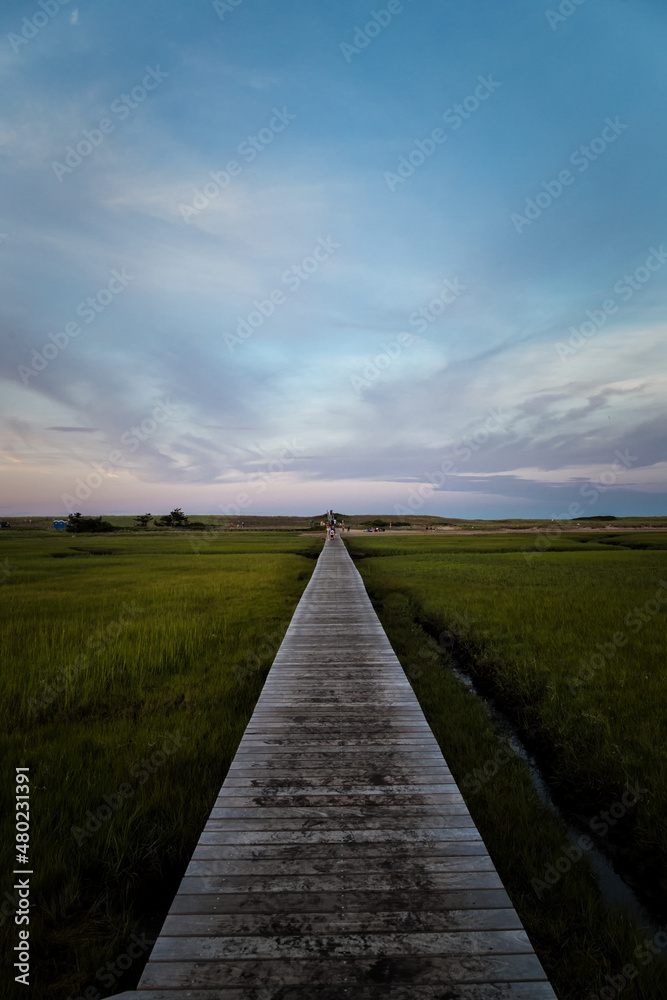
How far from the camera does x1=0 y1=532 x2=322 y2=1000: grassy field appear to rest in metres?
2.94

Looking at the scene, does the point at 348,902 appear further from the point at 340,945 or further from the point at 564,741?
the point at 564,741

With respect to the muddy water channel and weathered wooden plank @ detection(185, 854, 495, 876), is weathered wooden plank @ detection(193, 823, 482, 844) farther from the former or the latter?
the muddy water channel

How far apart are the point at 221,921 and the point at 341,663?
15.9 feet

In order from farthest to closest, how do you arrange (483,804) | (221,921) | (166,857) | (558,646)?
(558,646) < (483,804) < (166,857) < (221,921)

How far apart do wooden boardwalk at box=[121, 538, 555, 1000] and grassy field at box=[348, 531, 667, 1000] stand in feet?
2.62

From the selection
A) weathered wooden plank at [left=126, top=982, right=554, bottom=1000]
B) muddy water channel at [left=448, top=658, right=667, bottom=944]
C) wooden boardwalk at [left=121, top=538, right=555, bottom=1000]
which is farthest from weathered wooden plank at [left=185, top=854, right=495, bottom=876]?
muddy water channel at [left=448, top=658, right=667, bottom=944]

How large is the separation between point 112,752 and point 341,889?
3570 millimetres

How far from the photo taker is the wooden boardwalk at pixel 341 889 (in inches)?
82.6

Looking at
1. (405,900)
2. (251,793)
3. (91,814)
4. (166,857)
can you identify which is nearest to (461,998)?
(405,900)

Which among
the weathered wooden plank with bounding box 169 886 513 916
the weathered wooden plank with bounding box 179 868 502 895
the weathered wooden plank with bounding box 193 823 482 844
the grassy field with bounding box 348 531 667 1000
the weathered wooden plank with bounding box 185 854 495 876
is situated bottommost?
the grassy field with bounding box 348 531 667 1000

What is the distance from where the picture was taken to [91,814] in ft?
13.0

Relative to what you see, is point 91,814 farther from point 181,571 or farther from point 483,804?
point 181,571

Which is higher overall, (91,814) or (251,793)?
(251,793)

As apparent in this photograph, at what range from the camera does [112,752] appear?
501 cm
